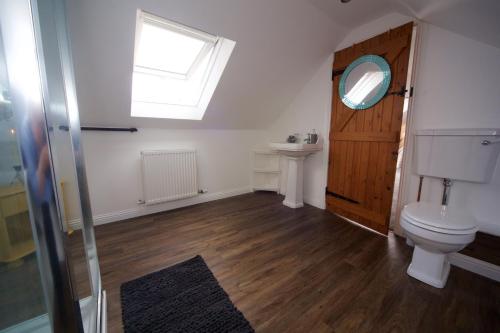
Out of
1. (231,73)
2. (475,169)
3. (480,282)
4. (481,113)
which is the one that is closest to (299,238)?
(480,282)

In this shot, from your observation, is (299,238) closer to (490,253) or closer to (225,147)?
(490,253)

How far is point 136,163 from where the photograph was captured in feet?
7.75

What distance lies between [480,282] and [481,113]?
1.24m

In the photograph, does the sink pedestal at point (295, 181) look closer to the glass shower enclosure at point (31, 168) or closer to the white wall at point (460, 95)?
the white wall at point (460, 95)

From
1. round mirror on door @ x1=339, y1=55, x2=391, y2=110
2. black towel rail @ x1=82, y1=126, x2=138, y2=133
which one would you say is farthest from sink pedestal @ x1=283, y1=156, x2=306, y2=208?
black towel rail @ x1=82, y1=126, x2=138, y2=133

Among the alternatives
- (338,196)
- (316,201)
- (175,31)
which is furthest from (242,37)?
(316,201)

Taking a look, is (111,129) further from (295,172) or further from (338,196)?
(338,196)

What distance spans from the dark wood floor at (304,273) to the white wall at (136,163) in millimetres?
248

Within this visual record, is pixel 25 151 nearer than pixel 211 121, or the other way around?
pixel 25 151

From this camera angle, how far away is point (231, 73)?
213 cm

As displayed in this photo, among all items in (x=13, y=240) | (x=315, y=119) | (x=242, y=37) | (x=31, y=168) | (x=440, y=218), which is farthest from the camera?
(x=315, y=119)

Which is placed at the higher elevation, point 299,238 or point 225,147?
point 225,147

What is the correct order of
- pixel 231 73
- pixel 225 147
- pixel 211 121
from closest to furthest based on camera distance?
pixel 231 73 → pixel 211 121 → pixel 225 147

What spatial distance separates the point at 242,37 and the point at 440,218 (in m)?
2.13
